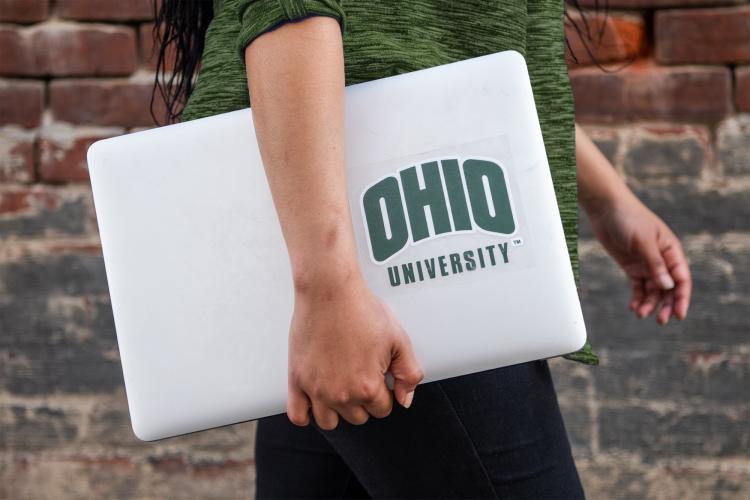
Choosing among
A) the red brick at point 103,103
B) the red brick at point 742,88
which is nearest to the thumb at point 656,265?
the red brick at point 742,88

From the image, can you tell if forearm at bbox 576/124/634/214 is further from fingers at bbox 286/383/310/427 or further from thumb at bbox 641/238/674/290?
fingers at bbox 286/383/310/427

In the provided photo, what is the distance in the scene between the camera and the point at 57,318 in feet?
4.73

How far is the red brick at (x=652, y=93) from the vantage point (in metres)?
1.29

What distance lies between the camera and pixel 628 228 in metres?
0.93

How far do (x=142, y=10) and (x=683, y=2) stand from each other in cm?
96

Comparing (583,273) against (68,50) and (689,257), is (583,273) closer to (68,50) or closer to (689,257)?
(689,257)

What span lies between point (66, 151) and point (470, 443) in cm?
108

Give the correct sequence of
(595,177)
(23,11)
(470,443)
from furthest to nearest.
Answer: (23,11)
(595,177)
(470,443)

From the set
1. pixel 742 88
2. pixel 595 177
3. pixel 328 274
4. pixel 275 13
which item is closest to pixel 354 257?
pixel 328 274

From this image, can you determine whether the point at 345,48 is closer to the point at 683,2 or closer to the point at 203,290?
the point at 203,290

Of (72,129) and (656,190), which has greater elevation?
(72,129)

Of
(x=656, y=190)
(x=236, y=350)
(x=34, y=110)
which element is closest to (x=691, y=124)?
(x=656, y=190)

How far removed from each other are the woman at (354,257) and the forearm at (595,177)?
0.22 meters

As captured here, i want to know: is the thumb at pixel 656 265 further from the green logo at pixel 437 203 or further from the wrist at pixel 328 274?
the wrist at pixel 328 274
